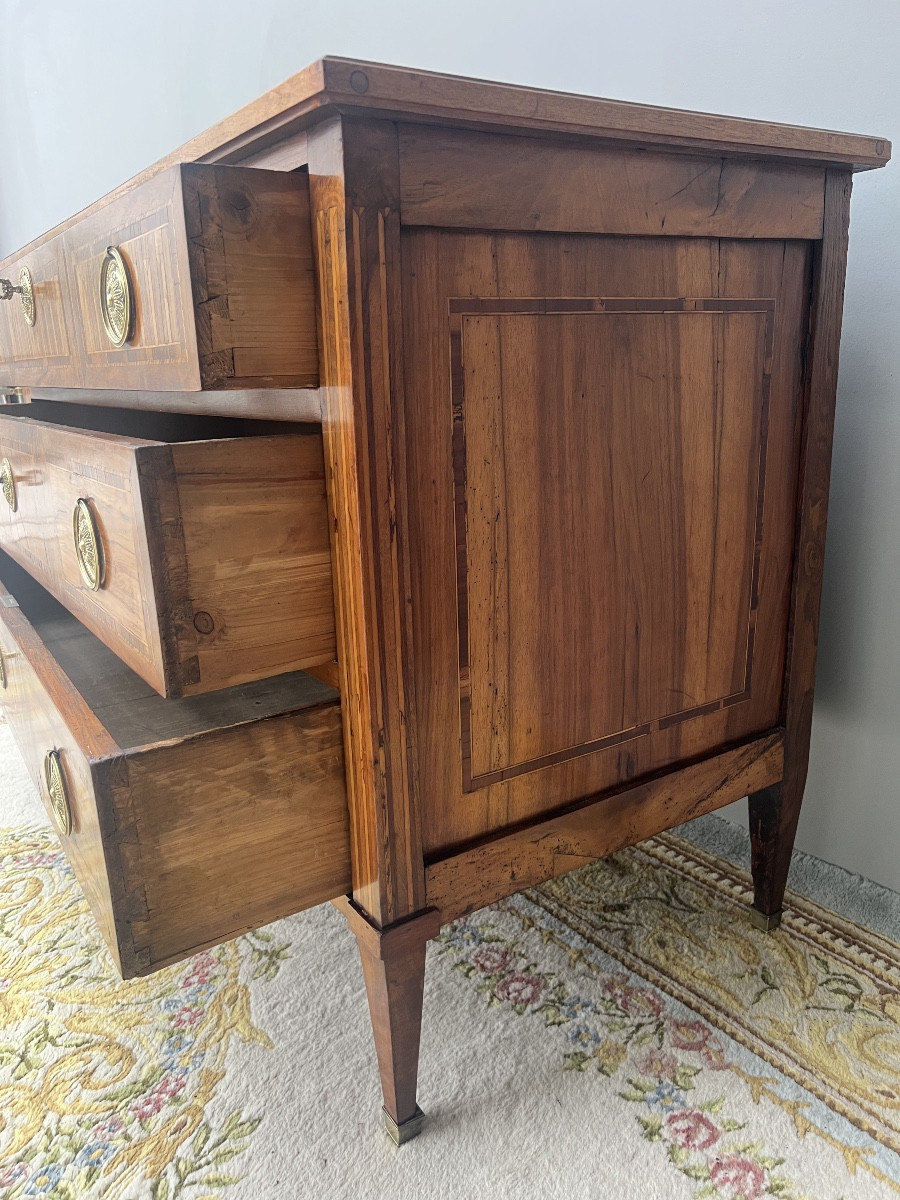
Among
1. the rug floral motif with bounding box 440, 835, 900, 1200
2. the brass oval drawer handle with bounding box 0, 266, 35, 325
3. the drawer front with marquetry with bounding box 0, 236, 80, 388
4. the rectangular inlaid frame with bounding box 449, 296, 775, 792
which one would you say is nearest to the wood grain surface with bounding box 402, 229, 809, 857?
the rectangular inlaid frame with bounding box 449, 296, 775, 792

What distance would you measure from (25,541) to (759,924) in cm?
79

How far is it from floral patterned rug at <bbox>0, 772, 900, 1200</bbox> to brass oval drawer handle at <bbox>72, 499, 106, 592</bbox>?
392 millimetres

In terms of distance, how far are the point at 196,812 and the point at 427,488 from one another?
9.7 inches

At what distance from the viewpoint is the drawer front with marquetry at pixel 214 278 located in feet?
1.65

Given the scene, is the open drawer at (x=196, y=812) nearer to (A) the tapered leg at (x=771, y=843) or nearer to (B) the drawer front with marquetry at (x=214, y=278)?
(B) the drawer front with marquetry at (x=214, y=278)

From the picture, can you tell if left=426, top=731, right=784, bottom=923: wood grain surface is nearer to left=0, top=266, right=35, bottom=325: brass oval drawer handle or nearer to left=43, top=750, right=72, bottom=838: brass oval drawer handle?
left=43, top=750, right=72, bottom=838: brass oval drawer handle

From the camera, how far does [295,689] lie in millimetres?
716

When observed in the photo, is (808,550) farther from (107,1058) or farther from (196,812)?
(107,1058)

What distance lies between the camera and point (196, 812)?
1.89 ft

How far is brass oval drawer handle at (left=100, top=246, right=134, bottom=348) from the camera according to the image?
0.59 metres

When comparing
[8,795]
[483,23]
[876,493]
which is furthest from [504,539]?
[8,795]

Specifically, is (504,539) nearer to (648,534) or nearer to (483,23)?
(648,534)

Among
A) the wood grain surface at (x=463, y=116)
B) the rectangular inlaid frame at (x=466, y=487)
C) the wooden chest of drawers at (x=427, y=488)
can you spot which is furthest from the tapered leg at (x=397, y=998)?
the wood grain surface at (x=463, y=116)

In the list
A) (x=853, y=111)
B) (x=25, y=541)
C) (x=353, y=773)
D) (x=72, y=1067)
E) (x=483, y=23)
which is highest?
(x=483, y=23)
